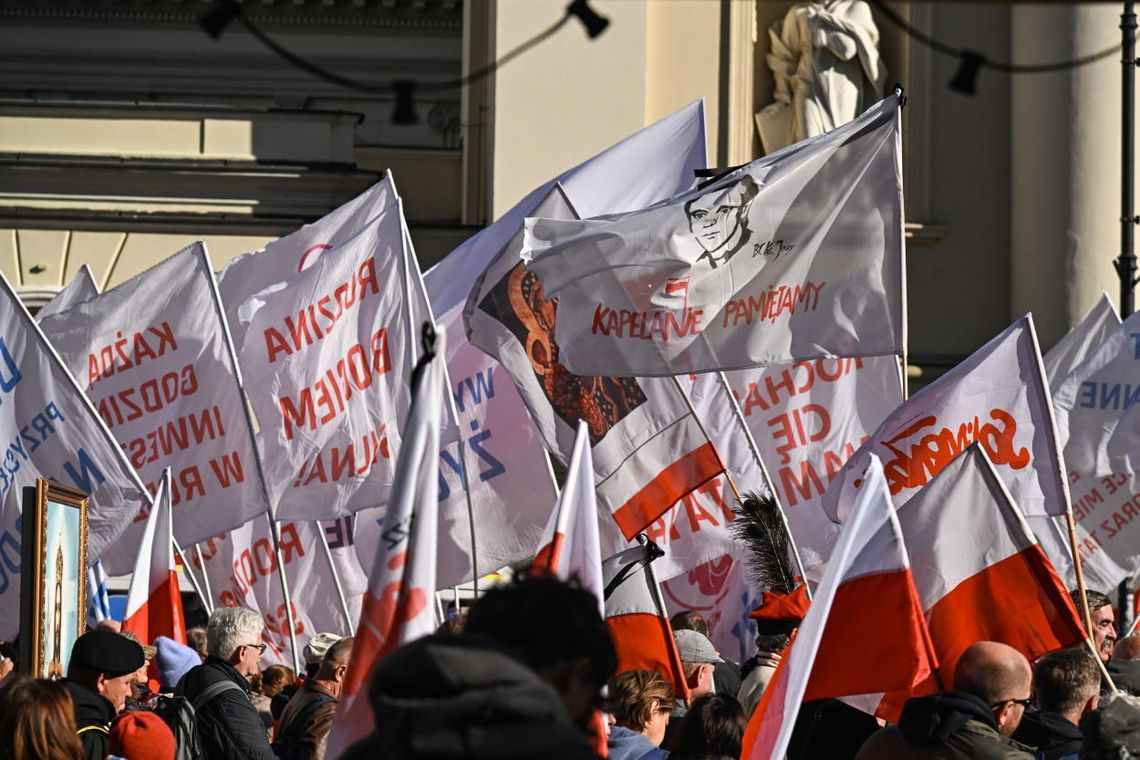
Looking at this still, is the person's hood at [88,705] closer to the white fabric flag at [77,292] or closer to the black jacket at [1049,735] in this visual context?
the black jacket at [1049,735]

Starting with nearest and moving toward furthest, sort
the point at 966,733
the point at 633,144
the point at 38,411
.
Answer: the point at 966,733
the point at 38,411
the point at 633,144

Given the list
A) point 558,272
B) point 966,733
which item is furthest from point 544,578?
point 558,272

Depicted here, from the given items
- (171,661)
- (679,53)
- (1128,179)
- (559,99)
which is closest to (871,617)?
(171,661)

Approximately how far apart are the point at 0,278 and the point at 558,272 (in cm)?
288

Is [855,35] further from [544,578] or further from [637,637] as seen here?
[544,578]

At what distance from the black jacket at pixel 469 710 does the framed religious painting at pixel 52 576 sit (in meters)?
4.58

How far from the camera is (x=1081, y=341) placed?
12.7 metres

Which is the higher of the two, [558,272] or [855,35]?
[855,35]

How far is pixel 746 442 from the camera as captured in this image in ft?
36.2

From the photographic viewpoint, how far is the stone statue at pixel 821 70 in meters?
18.4

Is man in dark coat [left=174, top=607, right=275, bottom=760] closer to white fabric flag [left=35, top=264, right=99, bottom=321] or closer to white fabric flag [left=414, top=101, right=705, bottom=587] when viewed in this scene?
white fabric flag [left=414, top=101, right=705, bottom=587]

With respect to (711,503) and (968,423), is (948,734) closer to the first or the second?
(968,423)

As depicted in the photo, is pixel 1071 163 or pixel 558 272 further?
→ pixel 1071 163

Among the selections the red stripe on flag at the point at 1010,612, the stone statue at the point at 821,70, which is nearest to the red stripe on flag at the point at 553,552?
the red stripe on flag at the point at 1010,612
